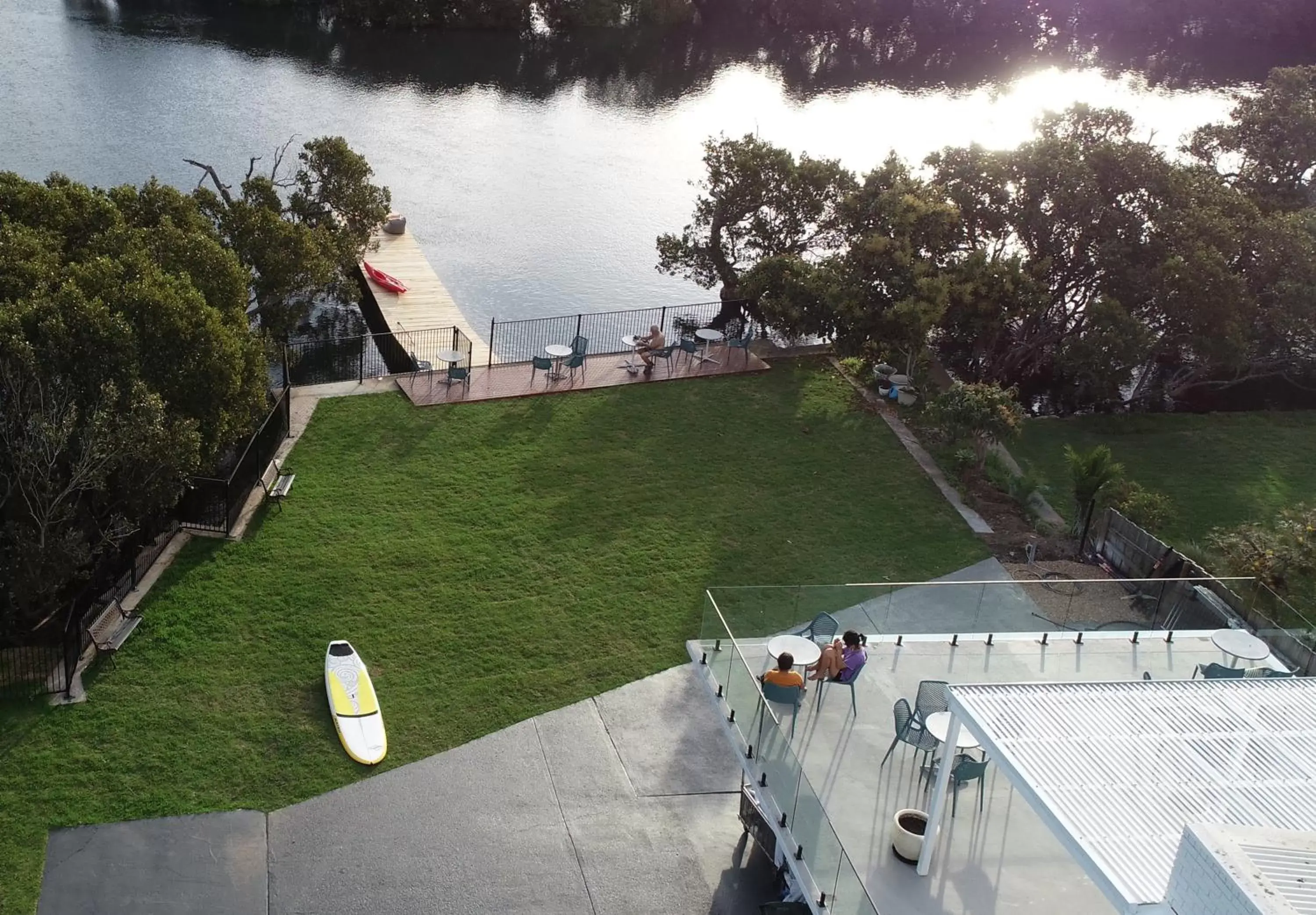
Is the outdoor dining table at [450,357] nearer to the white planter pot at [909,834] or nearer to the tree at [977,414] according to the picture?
the tree at [977,414]

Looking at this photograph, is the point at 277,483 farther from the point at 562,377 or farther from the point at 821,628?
the point at 821,628

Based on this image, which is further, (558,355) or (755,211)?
(755,211)

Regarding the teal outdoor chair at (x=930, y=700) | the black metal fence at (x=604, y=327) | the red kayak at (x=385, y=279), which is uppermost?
the teal outdoor chair at (x=930, y=700)

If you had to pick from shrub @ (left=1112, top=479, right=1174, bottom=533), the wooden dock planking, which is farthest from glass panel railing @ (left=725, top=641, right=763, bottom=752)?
the wooden dock planking

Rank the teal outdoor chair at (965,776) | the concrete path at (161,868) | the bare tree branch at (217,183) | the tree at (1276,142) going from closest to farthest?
the teal outdoor chair at (965,776), the concrete path at (161,868), the bare tree branch at (217,183), the tree at (1276,142)

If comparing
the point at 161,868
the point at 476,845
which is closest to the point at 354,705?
the point at 476,845

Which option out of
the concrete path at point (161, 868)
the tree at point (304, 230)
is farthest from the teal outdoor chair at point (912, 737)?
the tree at point (304, 230)
